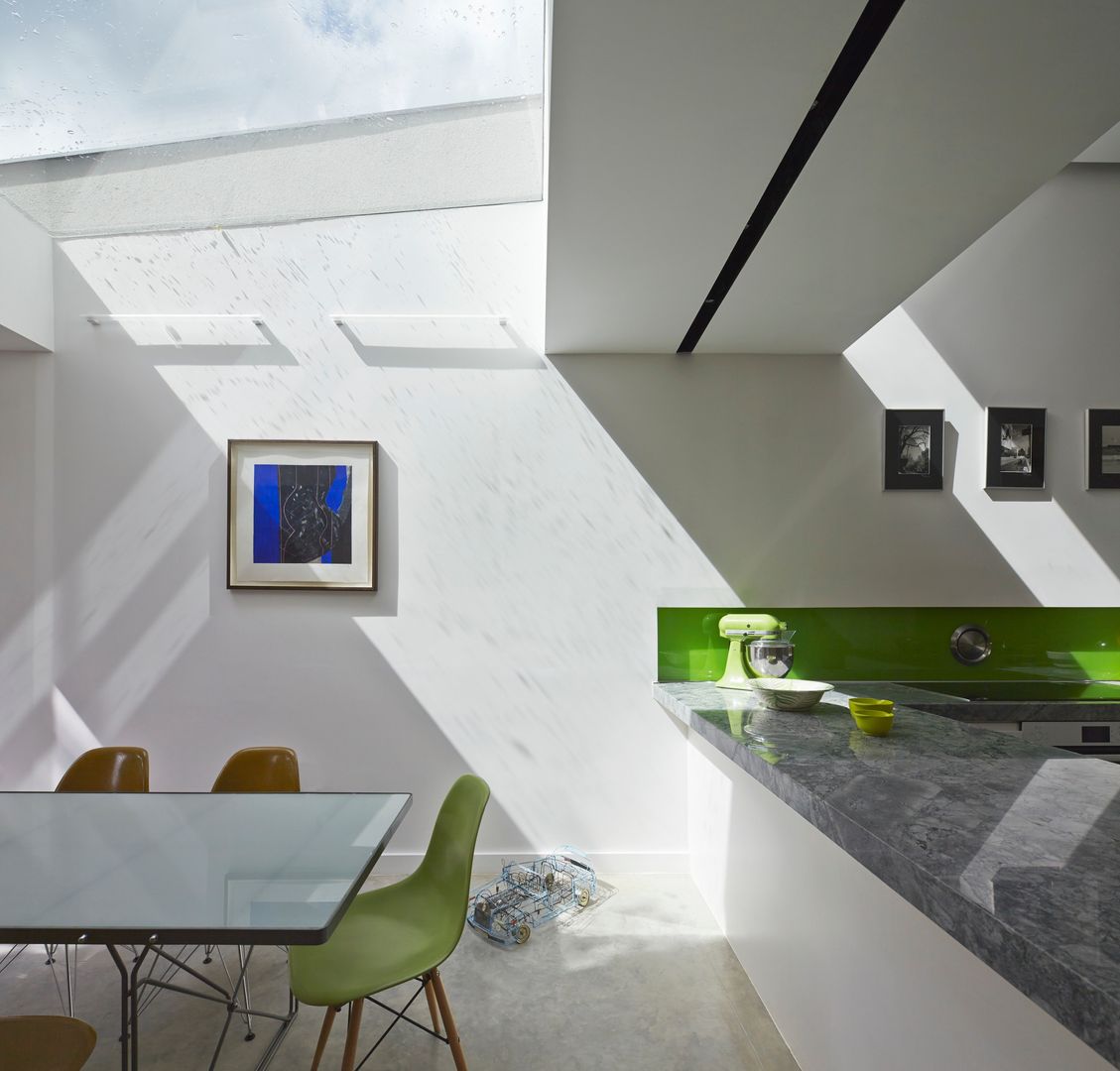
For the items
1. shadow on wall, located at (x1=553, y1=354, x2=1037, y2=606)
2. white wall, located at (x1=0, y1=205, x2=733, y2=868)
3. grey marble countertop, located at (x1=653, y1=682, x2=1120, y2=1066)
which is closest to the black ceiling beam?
shadow on wall, located at (x1=553, y1=354, x2=1037, y2=606)

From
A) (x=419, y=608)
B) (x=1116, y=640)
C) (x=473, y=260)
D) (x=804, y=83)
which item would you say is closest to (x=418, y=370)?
(x=473, y=260)

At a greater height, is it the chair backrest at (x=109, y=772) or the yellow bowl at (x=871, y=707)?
the yellow bowl at (x=871, y=707)

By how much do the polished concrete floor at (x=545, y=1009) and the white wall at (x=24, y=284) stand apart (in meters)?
2.68

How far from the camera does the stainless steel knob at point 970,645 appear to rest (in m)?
3.54

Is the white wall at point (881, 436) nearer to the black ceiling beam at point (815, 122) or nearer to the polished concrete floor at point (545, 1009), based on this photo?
the black ceiling beam at point (815, 122)

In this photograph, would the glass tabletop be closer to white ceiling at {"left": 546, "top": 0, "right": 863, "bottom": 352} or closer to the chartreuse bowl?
the chartreuse bowl

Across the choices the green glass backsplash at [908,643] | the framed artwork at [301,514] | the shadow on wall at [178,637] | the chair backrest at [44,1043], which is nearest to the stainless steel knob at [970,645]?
the green glass backsplash at [908,643]

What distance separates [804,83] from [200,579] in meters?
3.25

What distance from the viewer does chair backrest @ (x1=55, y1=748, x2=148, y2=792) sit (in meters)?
2.85

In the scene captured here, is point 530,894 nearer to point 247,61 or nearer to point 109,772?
Answer: point 109,772

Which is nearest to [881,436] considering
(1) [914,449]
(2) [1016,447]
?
(1) [914,449]

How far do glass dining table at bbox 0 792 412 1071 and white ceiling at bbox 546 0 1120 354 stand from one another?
191 cm

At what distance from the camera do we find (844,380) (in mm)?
3625

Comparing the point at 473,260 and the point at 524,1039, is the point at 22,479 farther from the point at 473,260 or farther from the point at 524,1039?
the point at 524,1039
